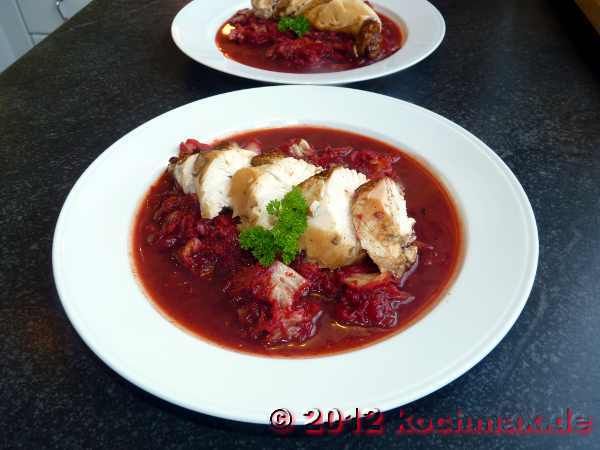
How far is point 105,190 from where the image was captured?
275cm

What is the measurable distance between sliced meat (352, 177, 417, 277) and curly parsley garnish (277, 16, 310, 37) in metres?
2.43

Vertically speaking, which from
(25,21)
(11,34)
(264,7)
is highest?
(264,7)

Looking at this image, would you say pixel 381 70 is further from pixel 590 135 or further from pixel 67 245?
pixel 67 245

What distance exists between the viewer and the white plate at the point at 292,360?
6.00 ft

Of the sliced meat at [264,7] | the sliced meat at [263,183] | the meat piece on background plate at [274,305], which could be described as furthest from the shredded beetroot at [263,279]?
the sliced meat at [264,7]

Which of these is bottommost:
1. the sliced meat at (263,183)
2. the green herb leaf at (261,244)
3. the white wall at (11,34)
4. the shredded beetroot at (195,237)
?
the white wall at (11,34)

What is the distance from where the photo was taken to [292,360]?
199cm


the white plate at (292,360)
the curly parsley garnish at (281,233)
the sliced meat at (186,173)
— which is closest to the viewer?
the white plate at (292,360)

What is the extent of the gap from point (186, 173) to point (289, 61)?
173 cm

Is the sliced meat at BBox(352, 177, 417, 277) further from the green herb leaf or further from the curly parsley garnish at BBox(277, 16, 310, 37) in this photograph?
the curly parsley garnish at BBox(277, 16, 310, 37)

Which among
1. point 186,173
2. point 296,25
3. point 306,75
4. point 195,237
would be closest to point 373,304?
point 195,237

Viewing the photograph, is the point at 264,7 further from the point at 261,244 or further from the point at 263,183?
the point at 261,244

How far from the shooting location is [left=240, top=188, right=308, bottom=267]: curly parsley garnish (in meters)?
2.33

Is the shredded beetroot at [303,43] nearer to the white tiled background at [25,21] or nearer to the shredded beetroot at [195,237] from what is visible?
the shredded beetroot at [195,237]
